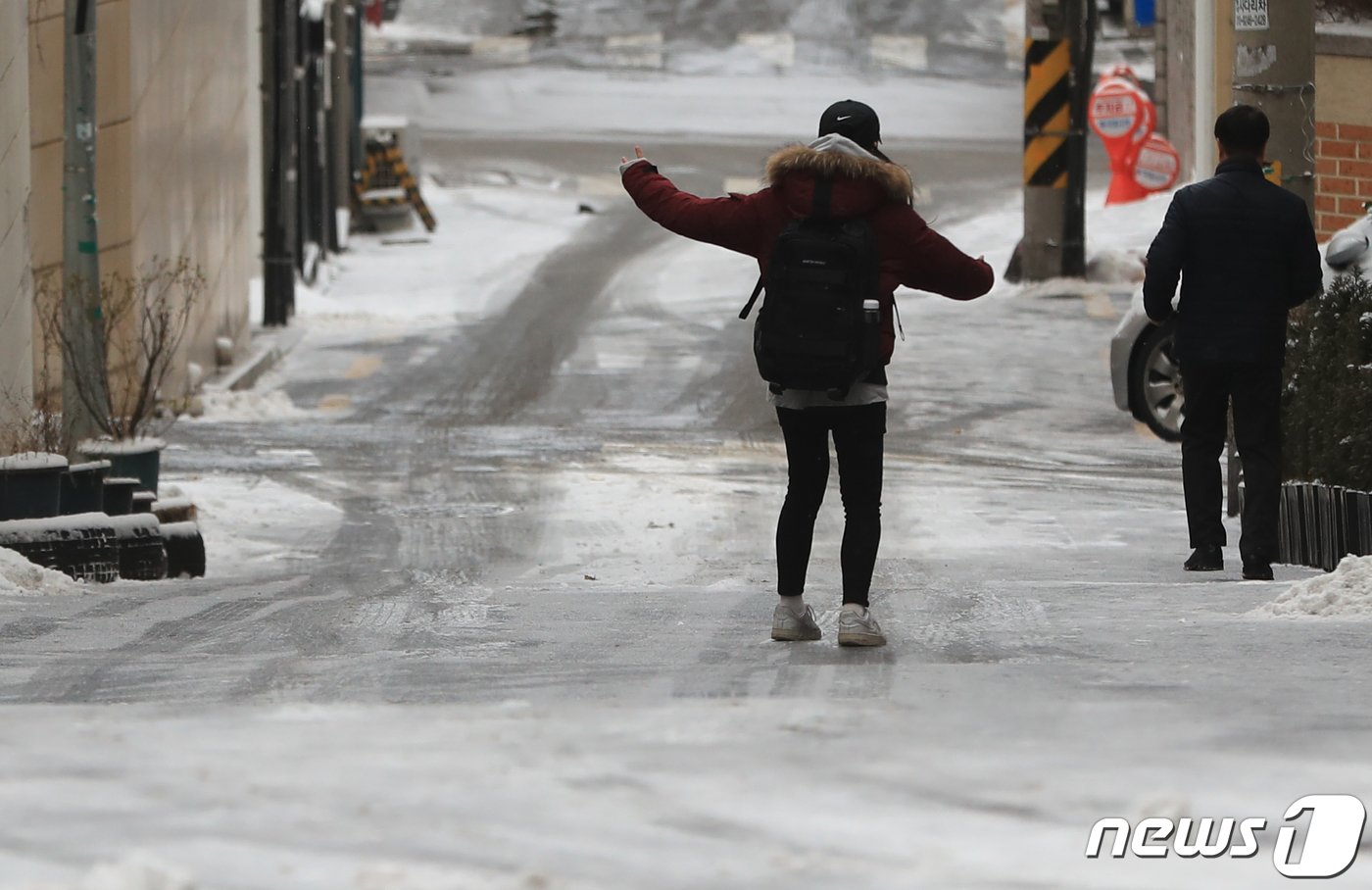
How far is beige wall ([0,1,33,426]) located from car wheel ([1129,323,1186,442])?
21.1ft

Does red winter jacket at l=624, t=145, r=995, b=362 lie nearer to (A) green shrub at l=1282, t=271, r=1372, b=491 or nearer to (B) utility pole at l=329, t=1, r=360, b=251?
(A) green shrub at l=1282, t=271, r=1372, b=491

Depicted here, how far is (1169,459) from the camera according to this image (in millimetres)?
14000

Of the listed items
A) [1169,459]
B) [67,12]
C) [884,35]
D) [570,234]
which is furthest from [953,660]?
[884,35]

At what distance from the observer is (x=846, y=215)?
6.38 metres

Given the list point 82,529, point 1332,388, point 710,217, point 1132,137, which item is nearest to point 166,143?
point 82,529

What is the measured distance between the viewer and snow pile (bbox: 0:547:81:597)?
862 cm

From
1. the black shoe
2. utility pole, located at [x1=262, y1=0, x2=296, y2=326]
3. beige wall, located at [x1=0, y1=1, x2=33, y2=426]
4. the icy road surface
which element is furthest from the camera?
utility pole, located at [x1=262, y1=0, x2=296, y2=326]

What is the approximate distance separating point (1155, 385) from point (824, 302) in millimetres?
8054

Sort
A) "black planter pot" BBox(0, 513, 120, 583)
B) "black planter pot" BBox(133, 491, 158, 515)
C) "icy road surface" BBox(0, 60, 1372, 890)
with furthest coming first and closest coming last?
"black planter pot" BBox(133, 491, 158, 515)
"black planter pot" BBox(0, 513, 120, 583)
"icy road surface" BBox(0, 60, 1372, 890)

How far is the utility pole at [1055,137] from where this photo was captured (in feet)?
73.8

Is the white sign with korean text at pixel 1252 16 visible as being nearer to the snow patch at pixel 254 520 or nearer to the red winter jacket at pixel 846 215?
the red winter jacket at pixel 846 215

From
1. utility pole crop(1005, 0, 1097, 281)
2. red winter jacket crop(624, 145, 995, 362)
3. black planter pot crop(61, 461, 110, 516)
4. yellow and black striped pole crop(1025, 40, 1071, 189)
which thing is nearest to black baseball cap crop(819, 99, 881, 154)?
red winter jacket crop(624, 145, 995, 362)

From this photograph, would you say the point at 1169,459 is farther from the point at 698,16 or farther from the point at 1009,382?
the point at 698,16

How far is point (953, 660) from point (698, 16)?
43.6 m
